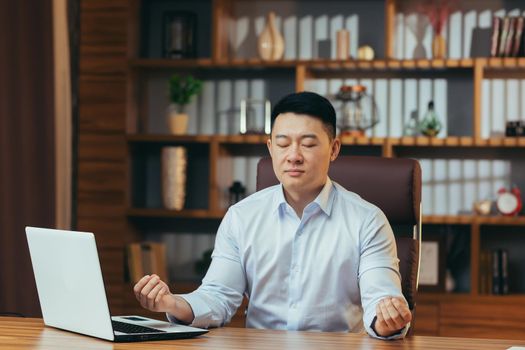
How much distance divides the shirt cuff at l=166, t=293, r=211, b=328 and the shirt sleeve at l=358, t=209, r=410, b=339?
372 mm

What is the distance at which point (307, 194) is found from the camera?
95.0 inches

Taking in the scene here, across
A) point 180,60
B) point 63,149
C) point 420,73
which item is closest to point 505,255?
point 420,73

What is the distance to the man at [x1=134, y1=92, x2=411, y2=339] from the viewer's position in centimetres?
235

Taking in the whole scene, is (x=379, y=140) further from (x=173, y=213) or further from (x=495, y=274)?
(x=173, y=213)

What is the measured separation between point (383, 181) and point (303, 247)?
40 centimetres

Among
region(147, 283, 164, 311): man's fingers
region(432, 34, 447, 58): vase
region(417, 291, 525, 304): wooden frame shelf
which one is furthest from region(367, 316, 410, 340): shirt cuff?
region(432, 34, 447, 58): vase

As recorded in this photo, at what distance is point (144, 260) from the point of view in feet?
15.5

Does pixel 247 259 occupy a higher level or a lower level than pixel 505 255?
higher

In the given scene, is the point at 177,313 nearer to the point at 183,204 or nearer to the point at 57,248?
the point at 57,248

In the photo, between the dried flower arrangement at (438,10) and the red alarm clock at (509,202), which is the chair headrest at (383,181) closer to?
the red alarm clock at (509,202)

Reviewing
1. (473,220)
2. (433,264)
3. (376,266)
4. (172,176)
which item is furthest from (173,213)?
(376,266)

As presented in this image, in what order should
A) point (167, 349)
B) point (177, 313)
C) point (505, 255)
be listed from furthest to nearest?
point (505, 255), point (177, 313), point (167, 349)

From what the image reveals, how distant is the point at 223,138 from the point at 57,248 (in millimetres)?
2734

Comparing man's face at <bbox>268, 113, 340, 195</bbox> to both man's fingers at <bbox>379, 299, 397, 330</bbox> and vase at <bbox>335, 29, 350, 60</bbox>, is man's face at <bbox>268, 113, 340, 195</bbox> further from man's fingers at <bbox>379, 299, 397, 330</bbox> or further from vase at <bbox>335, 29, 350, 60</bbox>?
vase at <bbox>335, 29, 350, 60</bbox>
